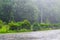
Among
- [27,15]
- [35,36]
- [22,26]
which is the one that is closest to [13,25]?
[22,26]

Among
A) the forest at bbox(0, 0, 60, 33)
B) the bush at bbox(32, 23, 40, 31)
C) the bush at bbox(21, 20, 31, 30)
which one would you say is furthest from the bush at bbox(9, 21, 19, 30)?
the bush at bbox(32, 23, 40, 31)

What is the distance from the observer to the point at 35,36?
138 inches

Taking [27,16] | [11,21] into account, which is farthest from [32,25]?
[11,21]

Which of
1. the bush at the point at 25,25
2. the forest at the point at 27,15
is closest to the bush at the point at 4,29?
the forest at the point at 27,15

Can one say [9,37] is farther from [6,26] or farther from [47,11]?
[47,11]

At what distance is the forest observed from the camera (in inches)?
140

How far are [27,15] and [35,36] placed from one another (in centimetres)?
47

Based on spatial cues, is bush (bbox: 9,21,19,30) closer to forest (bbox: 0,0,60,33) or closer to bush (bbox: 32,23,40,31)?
forest (bbox: 0,0,60,33)

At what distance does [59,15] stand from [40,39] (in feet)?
2.40

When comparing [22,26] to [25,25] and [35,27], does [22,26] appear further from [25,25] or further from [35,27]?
[35,27]

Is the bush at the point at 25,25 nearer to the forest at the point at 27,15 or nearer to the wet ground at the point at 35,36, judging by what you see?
the forest at the point at 27,15

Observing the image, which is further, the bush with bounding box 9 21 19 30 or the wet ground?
the bush with bounding box 9 21 19 30

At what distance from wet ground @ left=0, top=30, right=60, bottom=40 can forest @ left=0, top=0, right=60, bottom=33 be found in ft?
0.32

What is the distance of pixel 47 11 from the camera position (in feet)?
12.0
